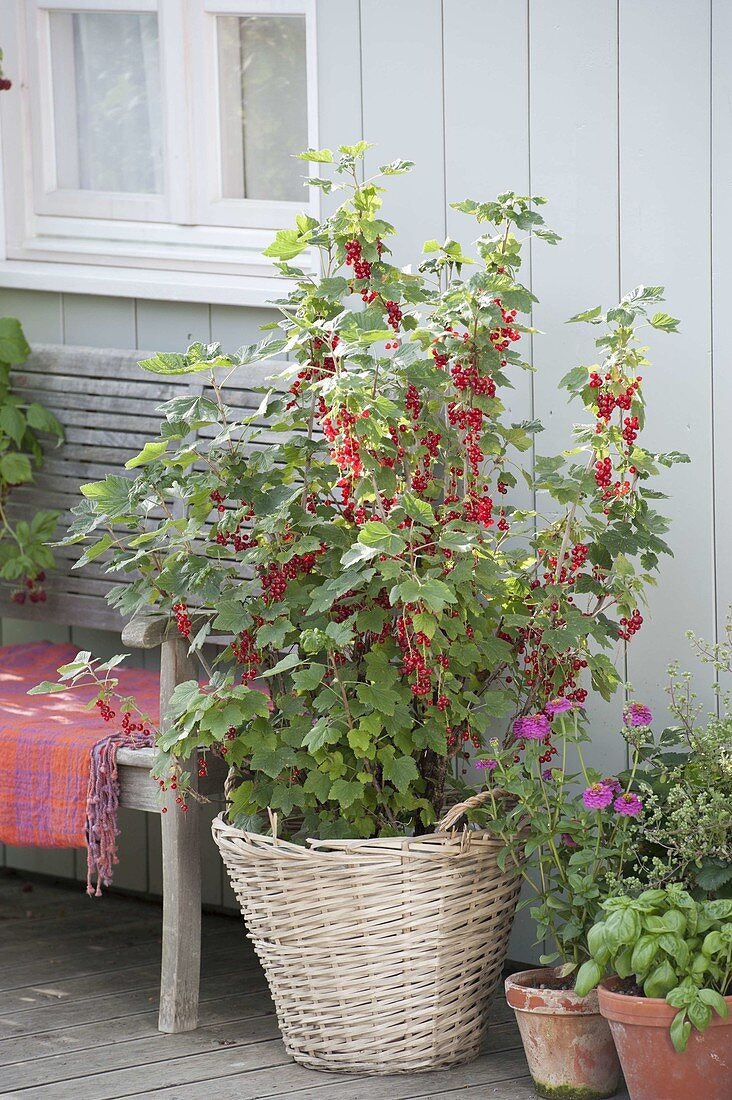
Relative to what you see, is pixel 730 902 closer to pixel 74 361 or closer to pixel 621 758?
pixel 621 758

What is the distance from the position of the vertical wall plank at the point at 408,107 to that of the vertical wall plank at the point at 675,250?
396 mm

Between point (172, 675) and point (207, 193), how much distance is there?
121 cm

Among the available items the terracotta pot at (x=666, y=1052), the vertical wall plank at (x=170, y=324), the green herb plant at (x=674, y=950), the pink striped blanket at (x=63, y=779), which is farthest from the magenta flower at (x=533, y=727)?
the vertical wall plank at (x=170, y=324)

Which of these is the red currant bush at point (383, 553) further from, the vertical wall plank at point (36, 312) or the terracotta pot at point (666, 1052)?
the vertical wall plank at point (36, 312)

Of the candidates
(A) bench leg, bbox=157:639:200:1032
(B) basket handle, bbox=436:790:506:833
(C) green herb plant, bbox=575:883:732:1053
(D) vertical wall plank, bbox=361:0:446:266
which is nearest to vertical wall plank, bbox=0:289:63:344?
(D) vertical wall plank, bbox=361:0:446:266

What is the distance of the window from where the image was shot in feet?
11.6

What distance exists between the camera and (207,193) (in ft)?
11.9

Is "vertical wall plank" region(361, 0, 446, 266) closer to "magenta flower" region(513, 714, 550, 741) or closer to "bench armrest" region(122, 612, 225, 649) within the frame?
"bench armrest" region(122, 612, 225, 649)

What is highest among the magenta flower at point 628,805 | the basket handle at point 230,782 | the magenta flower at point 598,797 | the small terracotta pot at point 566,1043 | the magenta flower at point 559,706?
the magenta flower at point 559,706

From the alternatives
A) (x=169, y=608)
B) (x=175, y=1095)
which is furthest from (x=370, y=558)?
(x=175, y=1095)

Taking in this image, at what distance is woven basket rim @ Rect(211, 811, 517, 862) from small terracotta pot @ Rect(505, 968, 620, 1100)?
22cm

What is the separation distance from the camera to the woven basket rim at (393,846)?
2.65 meters

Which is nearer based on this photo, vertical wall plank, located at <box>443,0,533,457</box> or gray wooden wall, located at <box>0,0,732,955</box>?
gray wooden wall, located at <box>0,0,732,955</box>

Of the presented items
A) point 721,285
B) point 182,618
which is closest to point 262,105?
point 721,285
